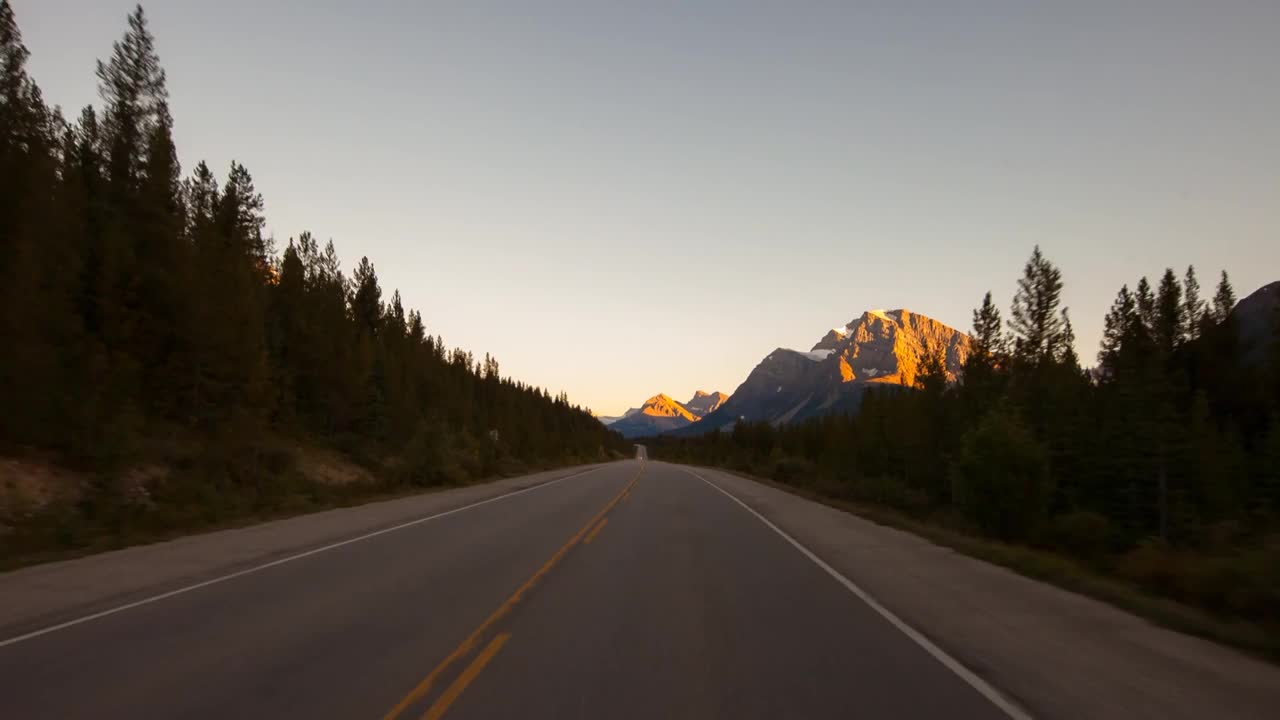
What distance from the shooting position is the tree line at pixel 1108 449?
44.1 feet

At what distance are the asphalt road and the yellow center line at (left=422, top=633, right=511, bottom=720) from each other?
20 mm

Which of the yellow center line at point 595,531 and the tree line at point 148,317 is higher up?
the tree line at point 148,317

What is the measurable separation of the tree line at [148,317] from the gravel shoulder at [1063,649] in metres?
19.3

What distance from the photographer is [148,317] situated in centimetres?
3162

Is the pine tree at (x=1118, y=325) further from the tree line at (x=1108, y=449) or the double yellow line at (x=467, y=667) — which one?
the double yellow line at (x=467, y=667)

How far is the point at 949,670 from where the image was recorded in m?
6.50

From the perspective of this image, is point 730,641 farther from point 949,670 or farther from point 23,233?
point 23,233

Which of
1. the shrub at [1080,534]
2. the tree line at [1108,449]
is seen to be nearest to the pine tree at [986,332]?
the tree line at [1108,449]

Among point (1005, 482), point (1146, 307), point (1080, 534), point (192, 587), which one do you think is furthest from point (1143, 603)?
point (1146, 307)

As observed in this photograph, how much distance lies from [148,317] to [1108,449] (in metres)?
56.2

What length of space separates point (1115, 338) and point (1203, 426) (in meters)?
21.6

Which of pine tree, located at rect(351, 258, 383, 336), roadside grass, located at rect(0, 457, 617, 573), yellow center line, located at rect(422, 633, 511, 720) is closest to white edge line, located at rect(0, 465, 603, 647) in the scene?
roadside grass, located at rect(0, 457, 617, 573)

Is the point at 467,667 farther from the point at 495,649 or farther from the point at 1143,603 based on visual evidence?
the point at 1143,603

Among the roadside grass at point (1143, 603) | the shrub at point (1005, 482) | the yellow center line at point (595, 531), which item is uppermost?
the shrub at point (1005, 482)
